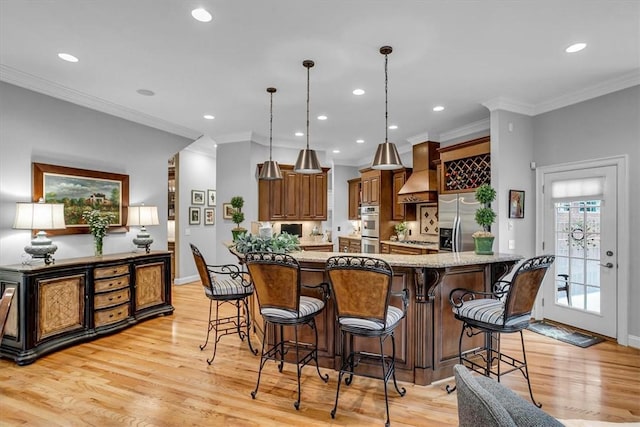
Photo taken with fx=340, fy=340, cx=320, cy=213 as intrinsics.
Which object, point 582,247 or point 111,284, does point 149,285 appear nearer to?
point 111,284

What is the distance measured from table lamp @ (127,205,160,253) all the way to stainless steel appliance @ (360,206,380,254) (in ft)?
13.8

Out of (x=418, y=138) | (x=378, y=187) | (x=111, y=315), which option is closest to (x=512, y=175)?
(x=418, y=138)

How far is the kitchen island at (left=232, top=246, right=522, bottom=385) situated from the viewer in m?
2.82

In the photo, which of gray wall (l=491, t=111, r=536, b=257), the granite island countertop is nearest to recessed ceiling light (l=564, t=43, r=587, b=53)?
gray wall (l=491, t=111, r=536, b=257)

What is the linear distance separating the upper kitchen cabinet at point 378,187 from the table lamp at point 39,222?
531 centimetres

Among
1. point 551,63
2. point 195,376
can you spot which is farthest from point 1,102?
point 551,63

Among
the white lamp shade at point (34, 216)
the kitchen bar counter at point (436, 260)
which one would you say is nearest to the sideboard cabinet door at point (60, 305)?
the white lamp shade at point (34, 216)

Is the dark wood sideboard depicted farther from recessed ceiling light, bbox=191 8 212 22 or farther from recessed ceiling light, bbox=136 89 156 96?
recessed ceiling light, bbox=191 8 212 22

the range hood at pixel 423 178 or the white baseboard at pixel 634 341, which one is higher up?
the range hood at pixel 423 178

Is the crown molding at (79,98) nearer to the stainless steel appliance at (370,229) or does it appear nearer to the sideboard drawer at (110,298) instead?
the sideboard drawer at (110,298)

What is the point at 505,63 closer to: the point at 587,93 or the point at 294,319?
the point at 587,93

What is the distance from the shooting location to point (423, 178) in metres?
6.06

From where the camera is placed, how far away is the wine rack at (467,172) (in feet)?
15.7

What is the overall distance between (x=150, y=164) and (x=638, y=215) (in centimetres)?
636
